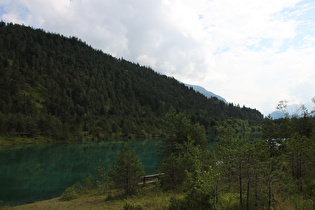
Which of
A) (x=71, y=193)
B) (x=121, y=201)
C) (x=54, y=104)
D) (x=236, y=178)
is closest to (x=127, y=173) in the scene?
(x=121, y=201)

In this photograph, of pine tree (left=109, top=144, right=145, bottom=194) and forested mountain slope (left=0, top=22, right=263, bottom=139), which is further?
forested mountain slope (left=0, top=22, right=263, bottom=139)

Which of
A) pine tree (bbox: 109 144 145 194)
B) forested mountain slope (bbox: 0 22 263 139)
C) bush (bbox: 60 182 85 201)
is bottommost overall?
bush (bbox: 60 182 85 201)

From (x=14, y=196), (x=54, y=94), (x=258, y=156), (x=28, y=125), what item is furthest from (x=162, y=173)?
(x=54, y=94)

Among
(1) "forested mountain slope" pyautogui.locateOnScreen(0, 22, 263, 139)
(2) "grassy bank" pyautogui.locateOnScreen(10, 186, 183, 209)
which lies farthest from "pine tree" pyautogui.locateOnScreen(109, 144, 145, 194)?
(1) "forested mountain slope" pyautogui.locateOnScreen(0, 22, 263, 139)

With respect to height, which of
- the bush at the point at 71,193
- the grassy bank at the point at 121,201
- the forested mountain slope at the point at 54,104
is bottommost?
the bush at the point at 71,193

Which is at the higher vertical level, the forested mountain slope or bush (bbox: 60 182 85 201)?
the forested mountain slope

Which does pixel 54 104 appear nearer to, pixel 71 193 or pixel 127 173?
pixel 71 193

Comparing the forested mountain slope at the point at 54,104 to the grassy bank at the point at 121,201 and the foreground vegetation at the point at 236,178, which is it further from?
the grassy bank at the point at 121,201

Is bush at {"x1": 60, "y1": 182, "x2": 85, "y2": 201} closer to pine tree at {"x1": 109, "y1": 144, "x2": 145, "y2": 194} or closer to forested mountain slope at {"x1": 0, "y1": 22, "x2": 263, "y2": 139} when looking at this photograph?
pine tree at {"x1": 109, "y1": 144, "x2": 145, "y2": 194}

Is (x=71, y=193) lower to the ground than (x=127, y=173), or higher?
lower

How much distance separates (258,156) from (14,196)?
30.1 metres

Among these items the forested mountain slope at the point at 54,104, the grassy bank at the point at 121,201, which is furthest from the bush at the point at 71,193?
the forested mountain slope at the point at 54,104

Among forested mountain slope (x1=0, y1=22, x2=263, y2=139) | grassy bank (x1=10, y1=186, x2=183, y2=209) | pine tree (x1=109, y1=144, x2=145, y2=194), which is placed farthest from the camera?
forested mountain slope (x1=0, y1=22, x2=263, y2=139)

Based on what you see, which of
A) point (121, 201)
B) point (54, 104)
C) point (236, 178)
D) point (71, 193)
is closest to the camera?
point (236, 178)
